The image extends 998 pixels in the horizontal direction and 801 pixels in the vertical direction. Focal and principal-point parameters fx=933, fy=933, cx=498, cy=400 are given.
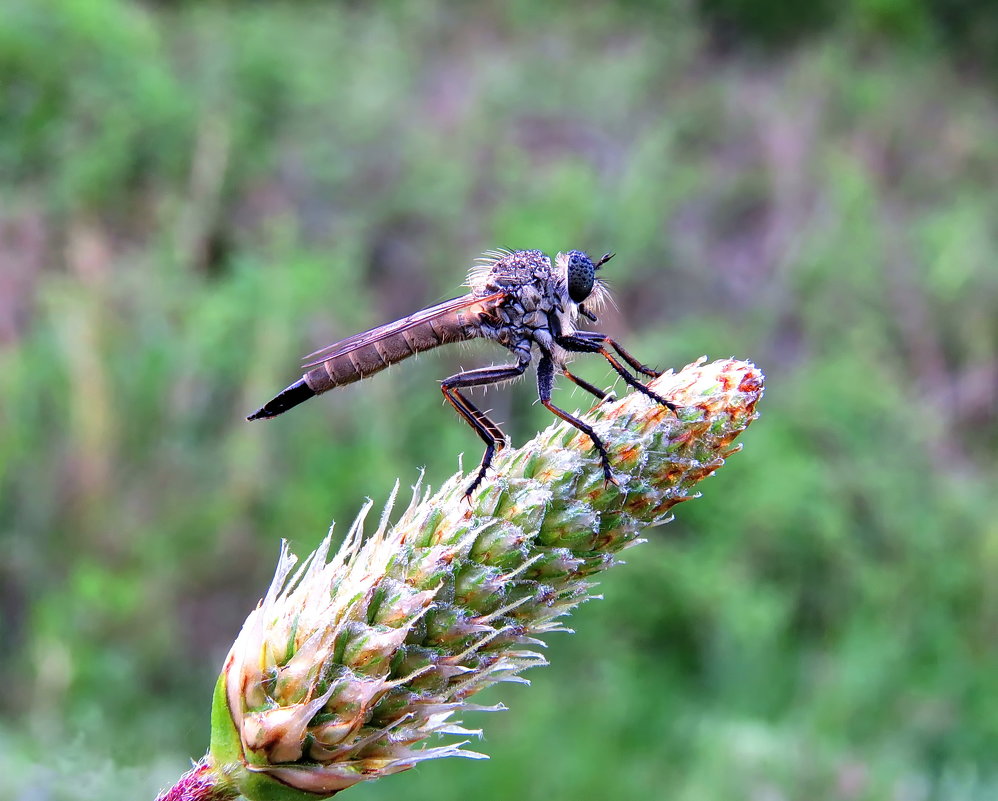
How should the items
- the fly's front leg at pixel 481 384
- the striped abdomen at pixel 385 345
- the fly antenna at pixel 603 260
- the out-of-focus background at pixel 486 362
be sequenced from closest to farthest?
the fly's front leg at pixel 481 384, the striped abdomen at pixel 385 345, the fly antenna at pixel 603 260, the out-of-focus background at pixel 486 362

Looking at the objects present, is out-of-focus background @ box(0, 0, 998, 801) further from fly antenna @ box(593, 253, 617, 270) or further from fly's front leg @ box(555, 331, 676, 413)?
fly antenna @ box(593, 253, 617, 270)

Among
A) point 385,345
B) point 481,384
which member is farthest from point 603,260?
point 385,345

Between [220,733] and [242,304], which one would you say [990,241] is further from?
[220,733]

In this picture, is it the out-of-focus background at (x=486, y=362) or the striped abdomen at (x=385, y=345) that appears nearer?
the striped abdomen at (x=385, y=345)

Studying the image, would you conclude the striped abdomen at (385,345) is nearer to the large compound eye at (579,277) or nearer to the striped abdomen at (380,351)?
the striped abdomen at (380,351)

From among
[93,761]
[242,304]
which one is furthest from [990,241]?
[93,761]

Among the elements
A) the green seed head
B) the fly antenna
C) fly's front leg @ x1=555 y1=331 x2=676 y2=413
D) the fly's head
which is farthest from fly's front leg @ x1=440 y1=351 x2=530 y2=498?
the green seed head

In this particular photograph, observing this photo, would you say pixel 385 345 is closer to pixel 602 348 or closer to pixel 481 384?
pixel 481 384

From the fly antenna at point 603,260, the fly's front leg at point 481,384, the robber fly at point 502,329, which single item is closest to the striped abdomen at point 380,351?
the robber fly at point 502,329
